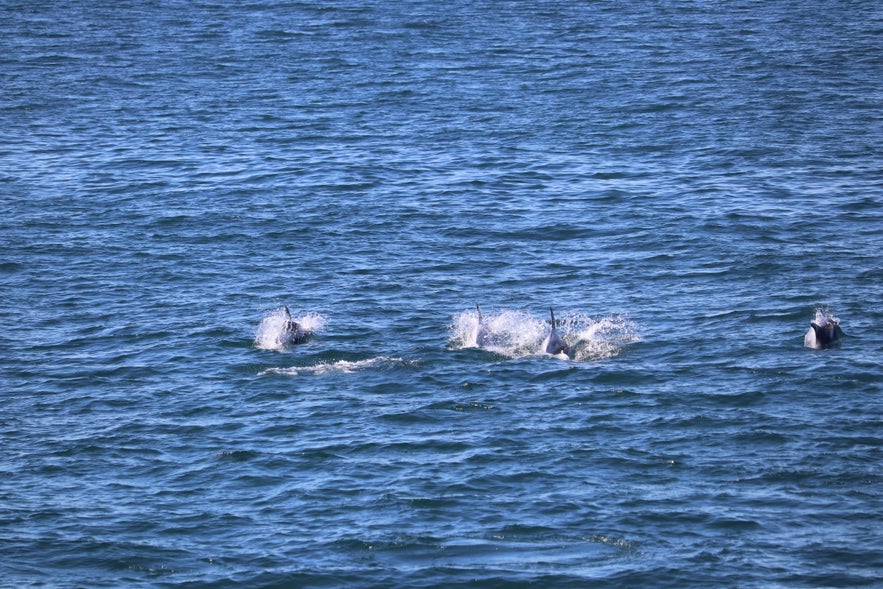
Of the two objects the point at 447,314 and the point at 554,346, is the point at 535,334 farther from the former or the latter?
the point at 447,314

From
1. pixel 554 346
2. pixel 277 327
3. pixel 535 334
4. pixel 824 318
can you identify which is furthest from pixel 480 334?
pixel 824 318

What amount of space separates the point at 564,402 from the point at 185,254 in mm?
18912

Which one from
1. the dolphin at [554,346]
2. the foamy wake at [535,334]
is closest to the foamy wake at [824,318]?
the foamy wake at [535,334]

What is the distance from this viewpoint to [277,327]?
1447 inches

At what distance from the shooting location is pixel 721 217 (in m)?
46.7

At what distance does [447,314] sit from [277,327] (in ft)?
17.1

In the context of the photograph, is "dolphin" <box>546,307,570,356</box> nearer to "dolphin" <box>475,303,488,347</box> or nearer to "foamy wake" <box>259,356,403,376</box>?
"dolphin" <box>475,303,488,347</box>

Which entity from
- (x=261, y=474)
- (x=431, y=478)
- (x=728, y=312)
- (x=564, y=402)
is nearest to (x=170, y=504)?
(x=261, y=474)

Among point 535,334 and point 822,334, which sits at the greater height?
point 822,334

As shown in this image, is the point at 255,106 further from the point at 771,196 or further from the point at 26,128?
the point at 771,196

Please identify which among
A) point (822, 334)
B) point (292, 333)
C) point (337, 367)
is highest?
point (292, 333)

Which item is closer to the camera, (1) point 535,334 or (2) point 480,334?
(2) point 480,334

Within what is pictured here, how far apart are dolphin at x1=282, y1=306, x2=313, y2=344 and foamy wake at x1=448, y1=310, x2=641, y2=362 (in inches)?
171

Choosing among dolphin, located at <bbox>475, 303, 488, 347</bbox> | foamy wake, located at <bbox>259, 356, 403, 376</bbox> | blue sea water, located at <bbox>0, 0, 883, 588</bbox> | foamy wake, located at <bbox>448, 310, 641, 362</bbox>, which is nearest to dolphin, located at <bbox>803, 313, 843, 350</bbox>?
blue sea water, located at <bbox>0, 0, 883, 588</bbox>
